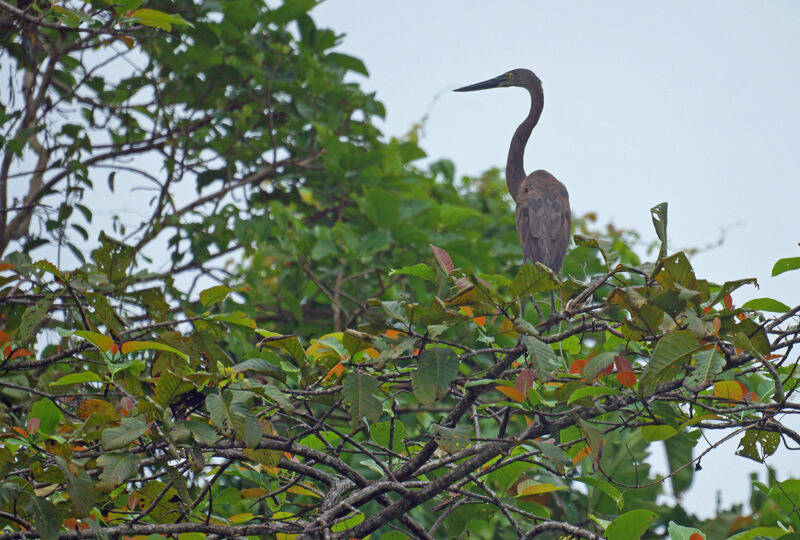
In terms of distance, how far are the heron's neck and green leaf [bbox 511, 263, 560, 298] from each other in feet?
9.75

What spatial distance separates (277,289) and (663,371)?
3.57m

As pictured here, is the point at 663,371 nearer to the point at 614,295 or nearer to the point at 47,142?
the point at 614,295

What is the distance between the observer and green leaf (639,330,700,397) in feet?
5.89

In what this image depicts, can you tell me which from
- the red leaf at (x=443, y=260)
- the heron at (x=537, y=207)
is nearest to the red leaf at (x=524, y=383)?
the red leaf at (x=443, y=260)

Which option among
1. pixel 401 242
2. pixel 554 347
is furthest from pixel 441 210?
pixel 554 347

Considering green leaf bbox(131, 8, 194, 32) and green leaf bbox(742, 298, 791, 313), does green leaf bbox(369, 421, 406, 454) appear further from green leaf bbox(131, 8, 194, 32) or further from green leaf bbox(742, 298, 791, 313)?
green leaf bbox(131, 8, 194, 32)

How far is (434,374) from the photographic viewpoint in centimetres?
195

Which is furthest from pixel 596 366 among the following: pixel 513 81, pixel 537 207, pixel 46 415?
pixel 513 81

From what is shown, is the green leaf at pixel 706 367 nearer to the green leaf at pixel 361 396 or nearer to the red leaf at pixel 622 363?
the red leaf at pixel 622 363

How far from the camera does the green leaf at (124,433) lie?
1.85m

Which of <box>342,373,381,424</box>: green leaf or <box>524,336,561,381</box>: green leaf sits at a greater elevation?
<box>524,336,561,381</box>: green leaf

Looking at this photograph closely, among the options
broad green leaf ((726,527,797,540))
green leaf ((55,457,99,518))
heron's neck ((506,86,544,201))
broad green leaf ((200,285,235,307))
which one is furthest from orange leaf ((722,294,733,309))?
heron's neck ((506,86,544,201))

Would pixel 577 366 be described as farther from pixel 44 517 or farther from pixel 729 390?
pixel 44 517

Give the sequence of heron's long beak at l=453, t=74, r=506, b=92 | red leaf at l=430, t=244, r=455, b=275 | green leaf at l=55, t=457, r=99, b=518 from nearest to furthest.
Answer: green leaf at l=55, t=457, r=99, b=518 → red leaf at l=430, t=244, r=455, b=275 → heron's long beak at l=453, t=74, r=506, b=92
